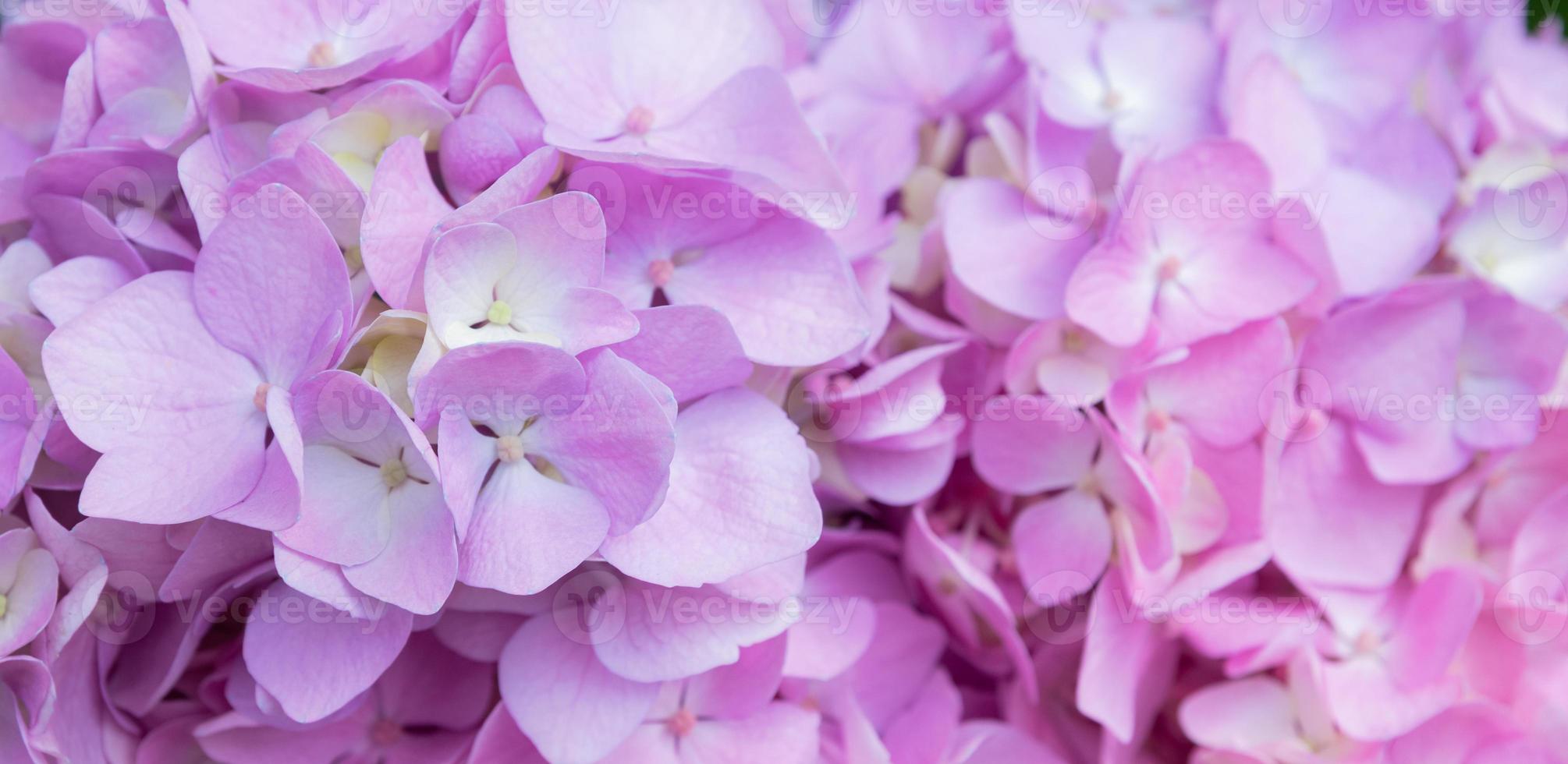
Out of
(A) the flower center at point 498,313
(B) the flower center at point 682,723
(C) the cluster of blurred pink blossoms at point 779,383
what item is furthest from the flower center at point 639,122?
(B) the flower center at point 682,723

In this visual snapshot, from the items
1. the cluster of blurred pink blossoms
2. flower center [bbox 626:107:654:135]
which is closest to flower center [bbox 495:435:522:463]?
the cluster of blurred pink blossoms

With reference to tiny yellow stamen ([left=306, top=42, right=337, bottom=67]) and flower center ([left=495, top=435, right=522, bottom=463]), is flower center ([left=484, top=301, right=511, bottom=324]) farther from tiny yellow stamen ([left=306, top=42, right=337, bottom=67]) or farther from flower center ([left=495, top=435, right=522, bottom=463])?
tiny yellow stamen ([left=306, top=42, right=337, bottom=67])

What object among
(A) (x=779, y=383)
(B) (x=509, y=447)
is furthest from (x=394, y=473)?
(A) (x=779, y=383)

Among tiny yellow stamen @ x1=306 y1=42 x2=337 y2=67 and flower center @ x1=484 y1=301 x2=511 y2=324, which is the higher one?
tiny yellow stamen @ x1=306 y1=42 x2=337 y2=67

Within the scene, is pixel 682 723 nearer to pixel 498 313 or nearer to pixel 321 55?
pixel 498 313

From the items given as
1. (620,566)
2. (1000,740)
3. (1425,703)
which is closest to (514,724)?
(620,566)

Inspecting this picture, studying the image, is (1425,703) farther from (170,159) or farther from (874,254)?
(170,159)

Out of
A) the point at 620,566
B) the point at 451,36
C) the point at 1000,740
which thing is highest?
the point at 451,36

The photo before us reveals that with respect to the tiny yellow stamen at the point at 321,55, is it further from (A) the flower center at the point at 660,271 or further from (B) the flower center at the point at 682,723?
(B) the flower center at the point at 682,723
